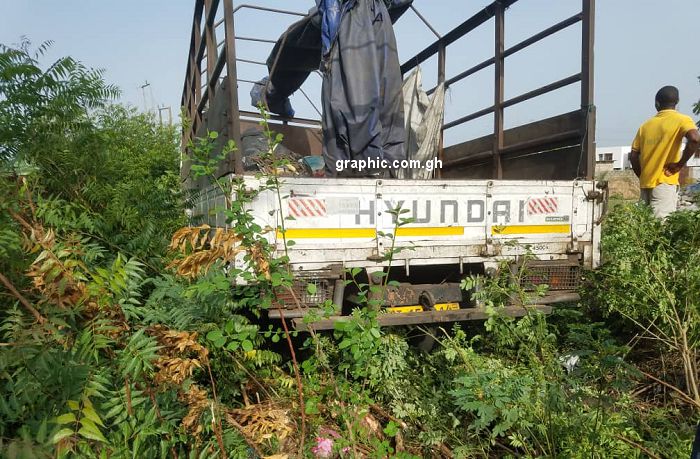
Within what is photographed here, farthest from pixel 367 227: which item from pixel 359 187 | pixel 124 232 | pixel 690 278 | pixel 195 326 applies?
pixel 690 278

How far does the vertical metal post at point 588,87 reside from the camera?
385 cm

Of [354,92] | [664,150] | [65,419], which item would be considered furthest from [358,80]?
[65,419]

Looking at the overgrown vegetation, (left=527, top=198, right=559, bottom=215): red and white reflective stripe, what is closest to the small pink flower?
the overgrown vegetation

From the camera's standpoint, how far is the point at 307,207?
3188 mm

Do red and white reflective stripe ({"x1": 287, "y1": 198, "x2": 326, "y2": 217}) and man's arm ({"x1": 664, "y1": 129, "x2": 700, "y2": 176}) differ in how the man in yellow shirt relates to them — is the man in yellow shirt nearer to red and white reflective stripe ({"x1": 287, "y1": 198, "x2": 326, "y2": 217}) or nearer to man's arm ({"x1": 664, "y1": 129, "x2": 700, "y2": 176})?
man's arm ({"x1": 664, "y1": 129, "x2": 700, "y2": 176})

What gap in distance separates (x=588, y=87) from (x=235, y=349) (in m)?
3.47

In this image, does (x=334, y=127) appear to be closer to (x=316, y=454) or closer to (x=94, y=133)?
(x=94, y=133)

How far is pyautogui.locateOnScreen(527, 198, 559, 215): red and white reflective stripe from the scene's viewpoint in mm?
3693

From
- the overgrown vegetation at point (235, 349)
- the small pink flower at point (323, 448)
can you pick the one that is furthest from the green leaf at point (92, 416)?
the small pink flower at point (323, 448)

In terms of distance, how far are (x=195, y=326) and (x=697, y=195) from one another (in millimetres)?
3787

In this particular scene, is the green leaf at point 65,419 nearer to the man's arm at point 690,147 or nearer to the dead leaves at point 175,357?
the dead leaves at point 175,357

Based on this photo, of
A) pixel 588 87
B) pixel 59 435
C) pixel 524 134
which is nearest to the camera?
pixel 59 435

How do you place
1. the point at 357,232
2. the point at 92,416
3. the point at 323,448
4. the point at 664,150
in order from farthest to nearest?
1. the point at 664,150
2. the point at 357,232
3. the point at 323,448
4. the point at 92,416

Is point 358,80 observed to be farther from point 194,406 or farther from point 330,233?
point 194,406
